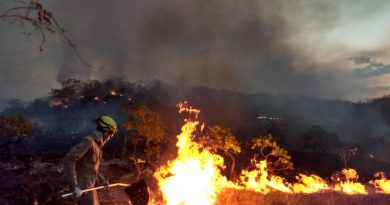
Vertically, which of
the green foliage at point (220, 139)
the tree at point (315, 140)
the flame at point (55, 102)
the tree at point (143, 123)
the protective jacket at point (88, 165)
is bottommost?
the protective jacket at point (88, 165)

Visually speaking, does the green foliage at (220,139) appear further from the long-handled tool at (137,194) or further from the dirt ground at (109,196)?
the long-handled tool at (137,194)

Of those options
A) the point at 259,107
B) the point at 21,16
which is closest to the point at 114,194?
the point at 21,16

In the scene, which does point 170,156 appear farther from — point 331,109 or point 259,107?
point 331,109

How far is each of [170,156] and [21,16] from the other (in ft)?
71.9

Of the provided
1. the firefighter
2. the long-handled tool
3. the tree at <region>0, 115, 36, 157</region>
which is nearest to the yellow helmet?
the firefighter

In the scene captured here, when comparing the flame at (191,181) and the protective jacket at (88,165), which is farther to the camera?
the flame at (191,181)

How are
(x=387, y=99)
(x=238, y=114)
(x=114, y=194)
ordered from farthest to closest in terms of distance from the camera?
1. (x=387, y=99)
2. (x=238, y=114)
3. (x=114, y=194)

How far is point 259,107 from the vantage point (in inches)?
5103

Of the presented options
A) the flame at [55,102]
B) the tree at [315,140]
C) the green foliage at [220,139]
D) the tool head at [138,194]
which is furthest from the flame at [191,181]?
the flame at [55,102]

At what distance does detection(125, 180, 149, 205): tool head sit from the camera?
7.27 metres

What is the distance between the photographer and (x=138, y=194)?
7.31m

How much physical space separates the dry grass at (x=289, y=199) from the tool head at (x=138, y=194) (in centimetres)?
577

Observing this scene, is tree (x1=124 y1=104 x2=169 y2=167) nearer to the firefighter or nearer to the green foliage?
the green foliage

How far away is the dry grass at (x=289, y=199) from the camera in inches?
511
